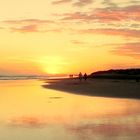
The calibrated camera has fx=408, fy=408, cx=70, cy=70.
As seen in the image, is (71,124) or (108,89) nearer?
(71,124)

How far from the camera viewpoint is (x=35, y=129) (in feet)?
48.2

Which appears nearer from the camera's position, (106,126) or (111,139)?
(111,139)

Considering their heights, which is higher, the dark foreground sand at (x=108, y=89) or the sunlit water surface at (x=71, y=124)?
the dark foreground sand at (x=108, y=89)

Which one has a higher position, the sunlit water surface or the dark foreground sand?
the dark foreground sand

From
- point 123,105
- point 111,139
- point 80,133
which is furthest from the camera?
point 123,105

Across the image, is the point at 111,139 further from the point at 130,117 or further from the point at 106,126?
the point at 130,117

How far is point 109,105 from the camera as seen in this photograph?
22922 mm

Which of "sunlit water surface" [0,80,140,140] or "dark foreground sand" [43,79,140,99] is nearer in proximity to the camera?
"sunlit water surface" [0,80,140,140]

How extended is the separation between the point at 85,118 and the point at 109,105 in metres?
5.69

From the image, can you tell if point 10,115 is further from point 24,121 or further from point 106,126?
point 106,126

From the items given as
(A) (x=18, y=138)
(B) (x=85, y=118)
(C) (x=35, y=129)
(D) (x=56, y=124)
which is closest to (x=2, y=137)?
(A) (x=18, y=138)

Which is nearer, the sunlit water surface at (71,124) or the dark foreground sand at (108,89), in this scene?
the sunlit water surface at (71,124)

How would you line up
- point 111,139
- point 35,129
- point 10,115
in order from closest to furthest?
point 111,139, point 35,129, point 10,115

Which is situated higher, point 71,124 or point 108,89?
point 108,89
